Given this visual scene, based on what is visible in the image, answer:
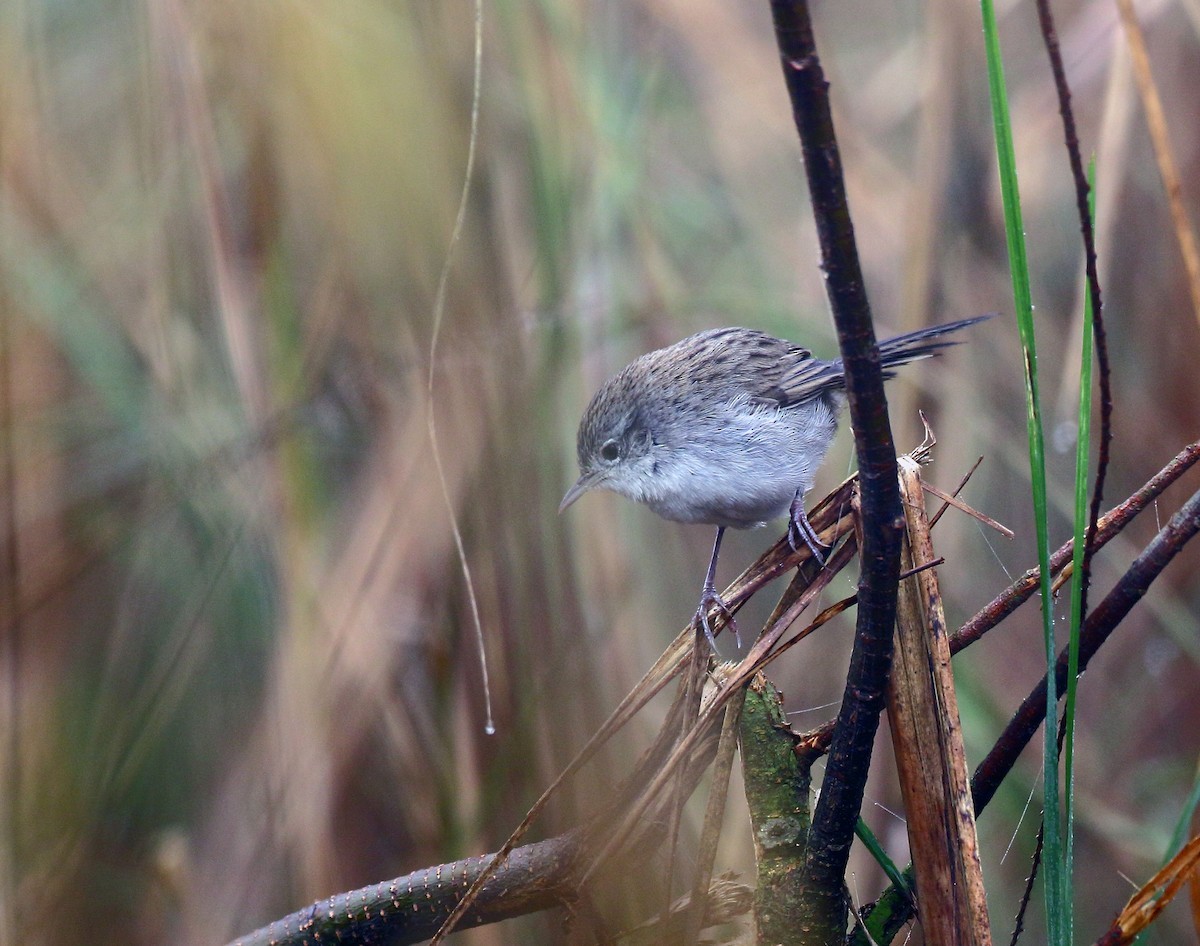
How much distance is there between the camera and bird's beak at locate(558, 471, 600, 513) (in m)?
2.10

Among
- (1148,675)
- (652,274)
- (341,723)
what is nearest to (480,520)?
(341,723)

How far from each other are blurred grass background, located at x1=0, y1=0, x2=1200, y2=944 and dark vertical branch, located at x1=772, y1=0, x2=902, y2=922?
0.95 m

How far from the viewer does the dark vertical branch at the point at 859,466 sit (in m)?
0.69

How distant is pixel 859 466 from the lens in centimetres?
87

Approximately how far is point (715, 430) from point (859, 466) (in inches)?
52.0

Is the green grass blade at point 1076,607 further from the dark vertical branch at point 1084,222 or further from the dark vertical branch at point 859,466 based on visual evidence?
the dark vertical branch at point 859,466

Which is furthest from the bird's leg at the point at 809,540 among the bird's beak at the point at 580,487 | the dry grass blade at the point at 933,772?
the bird's beak at the point at 580,487

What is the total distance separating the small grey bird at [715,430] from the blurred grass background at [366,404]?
0.12m

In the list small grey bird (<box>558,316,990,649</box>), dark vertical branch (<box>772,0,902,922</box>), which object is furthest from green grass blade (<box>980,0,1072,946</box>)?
small grey bird (<box>558,316,990,649</box>)

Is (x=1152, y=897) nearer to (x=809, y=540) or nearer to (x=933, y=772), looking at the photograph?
(x=933, y=772)

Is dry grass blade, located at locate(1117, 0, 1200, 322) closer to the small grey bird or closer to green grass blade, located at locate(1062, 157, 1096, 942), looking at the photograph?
green grass blade, located at locate(1062, 157, 1096, 942)

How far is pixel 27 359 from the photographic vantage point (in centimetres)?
230

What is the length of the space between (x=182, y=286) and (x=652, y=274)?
1.10 metres

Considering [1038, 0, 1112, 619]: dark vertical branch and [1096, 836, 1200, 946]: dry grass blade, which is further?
[1096, 836, 1200, 946]: dry grass blade
